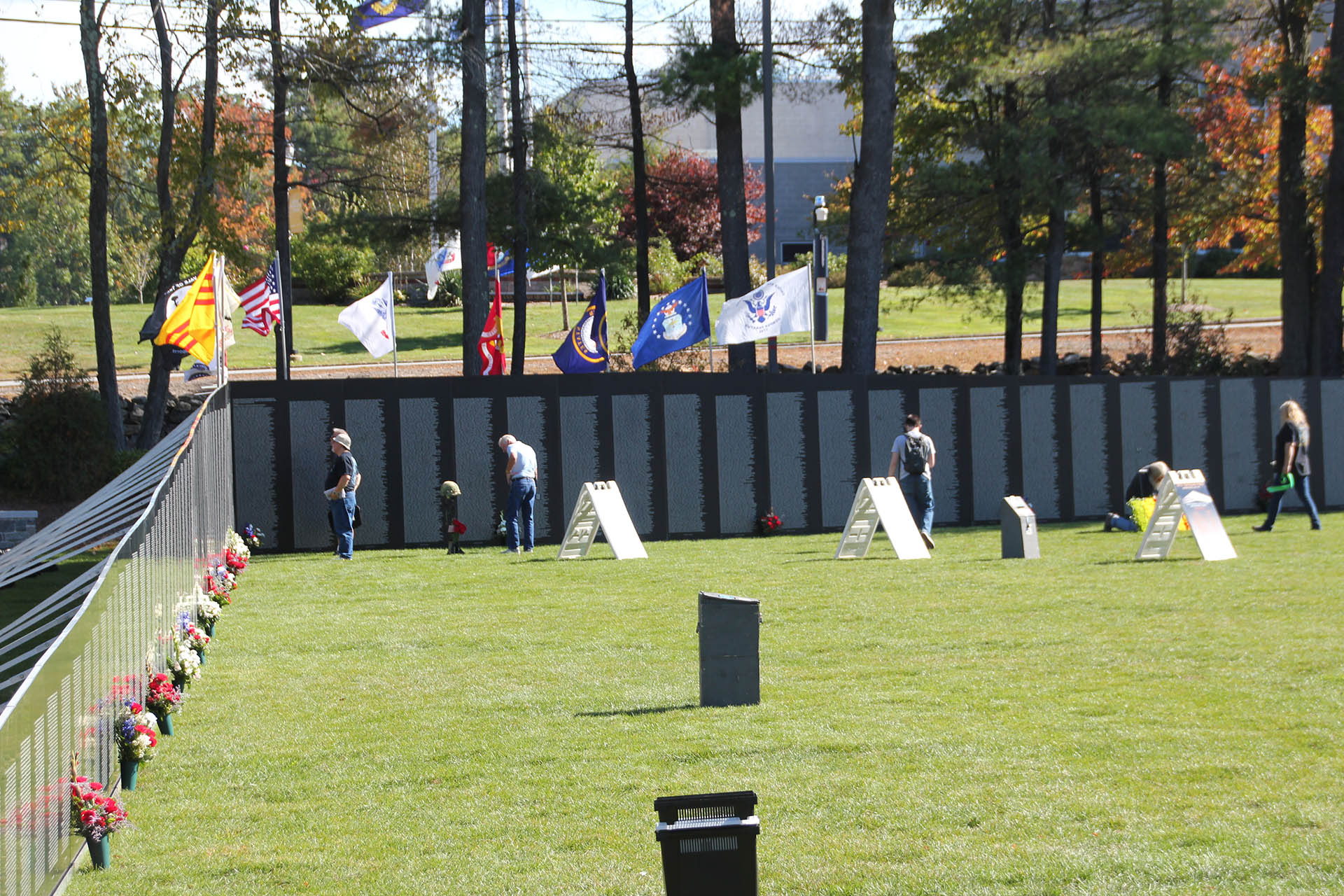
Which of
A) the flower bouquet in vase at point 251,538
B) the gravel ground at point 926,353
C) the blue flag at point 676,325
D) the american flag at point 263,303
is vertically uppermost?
the american flag at point 263,303

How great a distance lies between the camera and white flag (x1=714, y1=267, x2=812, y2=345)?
19500 mm

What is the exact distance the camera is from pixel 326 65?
22422 millimetres

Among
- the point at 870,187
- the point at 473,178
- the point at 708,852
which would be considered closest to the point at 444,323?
the point at 473,178

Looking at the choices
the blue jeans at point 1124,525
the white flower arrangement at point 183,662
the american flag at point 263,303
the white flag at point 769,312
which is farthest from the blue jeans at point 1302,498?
the american flag at point 263,303

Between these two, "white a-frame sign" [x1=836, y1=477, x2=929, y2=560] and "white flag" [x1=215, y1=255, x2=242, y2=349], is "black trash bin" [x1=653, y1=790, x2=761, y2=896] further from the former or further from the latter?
"white flag" [x1=215, y1=255, x2=242, y2=349]

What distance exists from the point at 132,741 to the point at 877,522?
9.90 metres

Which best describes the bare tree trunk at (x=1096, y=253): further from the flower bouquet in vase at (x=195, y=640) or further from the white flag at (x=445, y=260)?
the flower bouquet in vase at (x=195, y=640)

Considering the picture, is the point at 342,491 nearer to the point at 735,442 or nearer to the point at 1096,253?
the point at 735,442

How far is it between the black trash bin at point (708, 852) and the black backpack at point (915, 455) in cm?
1262

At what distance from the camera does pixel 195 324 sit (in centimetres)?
1777

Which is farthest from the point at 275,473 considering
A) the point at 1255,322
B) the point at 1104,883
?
the point at 1255,322

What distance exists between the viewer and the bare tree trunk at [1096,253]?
2706 cm

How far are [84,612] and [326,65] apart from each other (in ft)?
60.5

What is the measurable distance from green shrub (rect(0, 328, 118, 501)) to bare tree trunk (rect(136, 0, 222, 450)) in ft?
4.89
